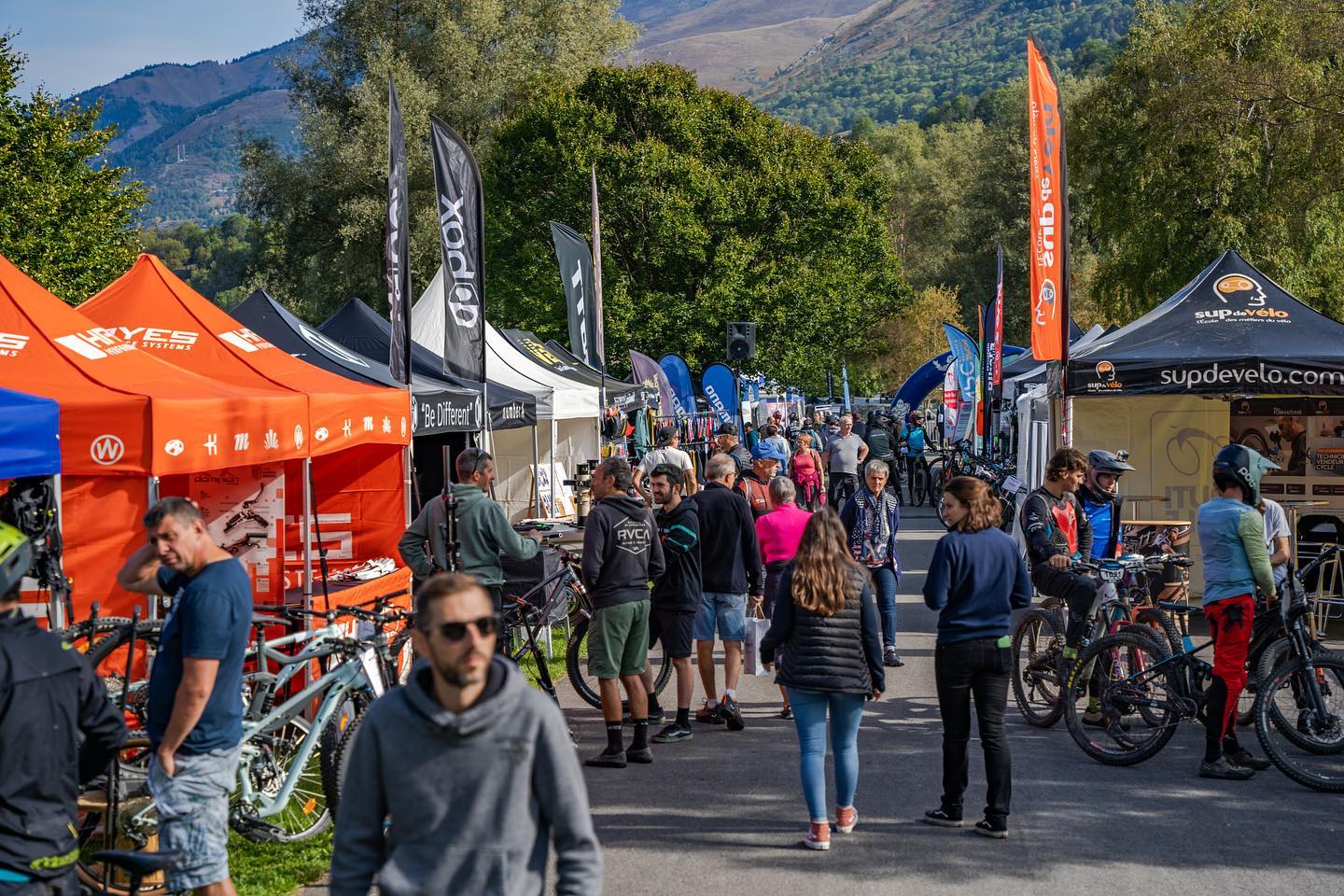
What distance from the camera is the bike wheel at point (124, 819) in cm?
A: 568

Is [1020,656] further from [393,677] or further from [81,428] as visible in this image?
[81,428]

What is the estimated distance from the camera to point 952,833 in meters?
6.67

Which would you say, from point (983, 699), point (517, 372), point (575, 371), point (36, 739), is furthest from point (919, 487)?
point (36, 739)

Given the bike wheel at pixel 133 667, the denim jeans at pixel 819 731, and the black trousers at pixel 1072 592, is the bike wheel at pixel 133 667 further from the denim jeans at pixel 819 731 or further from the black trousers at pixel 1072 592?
the black trousers at pixel 1072 592

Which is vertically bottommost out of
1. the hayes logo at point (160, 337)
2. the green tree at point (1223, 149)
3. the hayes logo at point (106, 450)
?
the hayes logo at point (106, 450)

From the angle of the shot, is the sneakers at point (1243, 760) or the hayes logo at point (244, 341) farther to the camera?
the hayes logo at point (244, 341)

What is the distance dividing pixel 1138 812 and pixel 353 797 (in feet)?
17.2

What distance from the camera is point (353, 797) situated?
2.99 m

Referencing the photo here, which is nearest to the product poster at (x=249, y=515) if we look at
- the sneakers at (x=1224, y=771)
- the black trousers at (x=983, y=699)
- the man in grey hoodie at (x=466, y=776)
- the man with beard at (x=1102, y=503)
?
the black trousers at (x=983, y=699)

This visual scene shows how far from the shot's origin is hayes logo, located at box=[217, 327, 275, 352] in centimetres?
1005

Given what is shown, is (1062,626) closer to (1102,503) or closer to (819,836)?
(1102,503)

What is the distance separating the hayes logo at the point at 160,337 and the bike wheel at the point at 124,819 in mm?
4415

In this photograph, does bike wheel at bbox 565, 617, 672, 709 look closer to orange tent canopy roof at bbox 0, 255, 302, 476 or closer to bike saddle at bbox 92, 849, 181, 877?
orange tent canopy roof at bbox 0, 255, 302, 476

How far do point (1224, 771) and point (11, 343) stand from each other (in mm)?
7476
